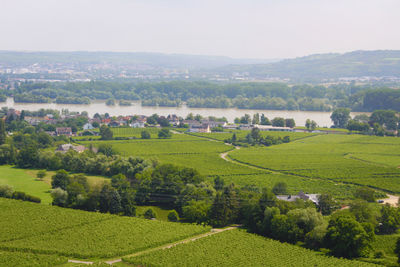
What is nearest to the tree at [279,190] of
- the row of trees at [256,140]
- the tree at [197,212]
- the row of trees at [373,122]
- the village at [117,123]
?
the tree at [197,212]

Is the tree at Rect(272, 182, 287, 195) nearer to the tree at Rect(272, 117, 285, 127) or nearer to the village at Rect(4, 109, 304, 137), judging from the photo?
the village at Rect(4, 109, 304, 137)

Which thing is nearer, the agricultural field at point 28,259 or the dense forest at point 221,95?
the agricultural field at point 28,259

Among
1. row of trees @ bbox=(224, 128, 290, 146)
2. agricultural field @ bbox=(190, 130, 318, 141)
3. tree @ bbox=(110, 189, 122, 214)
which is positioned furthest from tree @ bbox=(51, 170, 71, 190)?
agricultural field @ bbox=(190, 130, 318, 141)

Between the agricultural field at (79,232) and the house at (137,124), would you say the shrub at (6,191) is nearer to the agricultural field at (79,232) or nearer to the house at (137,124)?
the agricultural field at (79,232)

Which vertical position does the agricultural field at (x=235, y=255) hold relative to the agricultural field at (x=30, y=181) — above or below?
above

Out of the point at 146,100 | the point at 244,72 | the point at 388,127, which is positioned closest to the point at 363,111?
the point at 388,127

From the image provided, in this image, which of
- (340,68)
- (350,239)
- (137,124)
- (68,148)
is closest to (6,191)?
(68,148)

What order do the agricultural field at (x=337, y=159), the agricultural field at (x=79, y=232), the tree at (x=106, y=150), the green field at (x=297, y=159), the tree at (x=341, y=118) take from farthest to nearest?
1. the tree at (x=341, y=118)
2. the tree at (x=106, y=150)
3. the agricultural field at (x=337, y=159)
4. the green field at (x=297, y=159)
5. the agricultural field at (x=79, y=232)
